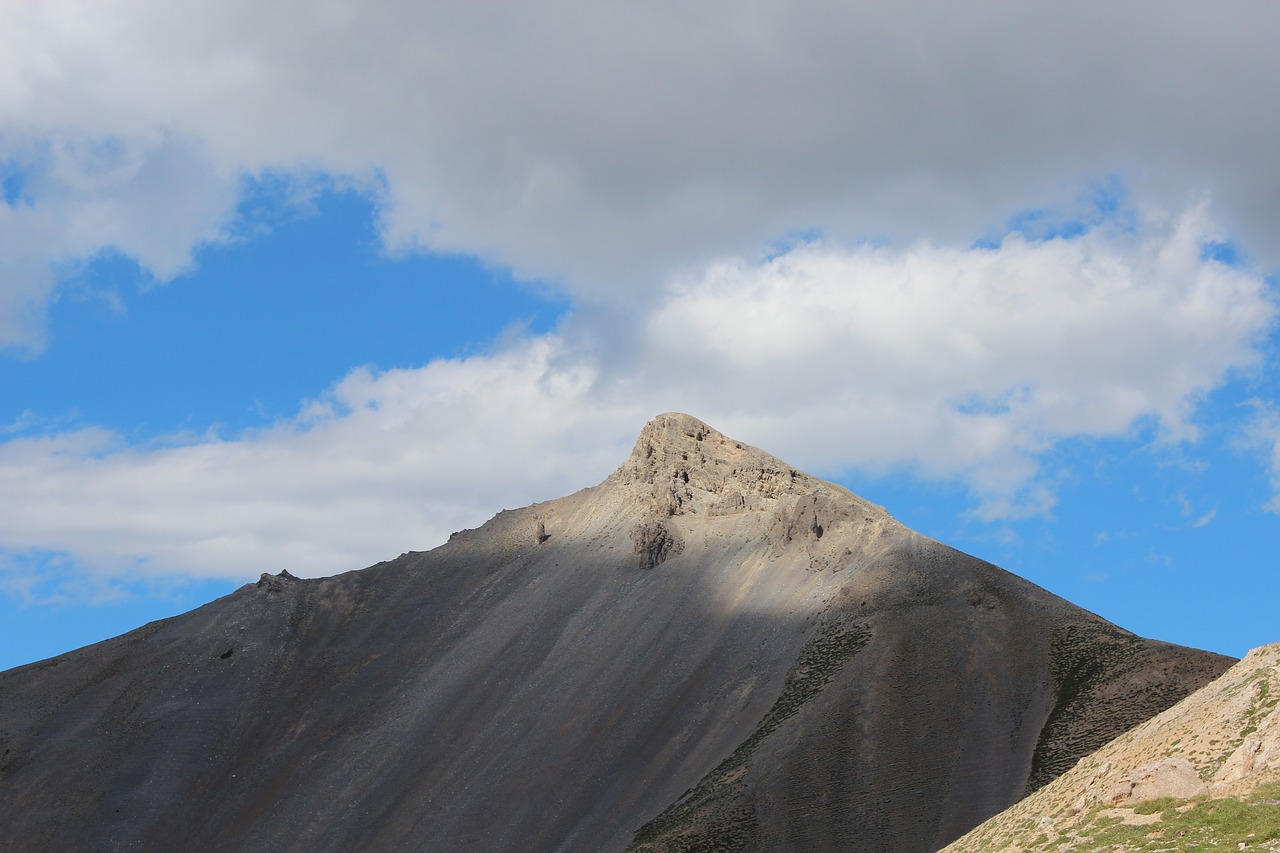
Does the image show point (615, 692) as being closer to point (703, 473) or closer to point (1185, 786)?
point (703, 473)

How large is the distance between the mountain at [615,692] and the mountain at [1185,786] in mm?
27943

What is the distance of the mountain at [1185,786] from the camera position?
120 ft

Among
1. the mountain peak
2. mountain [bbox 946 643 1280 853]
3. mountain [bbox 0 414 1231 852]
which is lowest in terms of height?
mountain [bbox 946 643 1280 853]

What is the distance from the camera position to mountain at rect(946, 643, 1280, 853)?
3650 centimetres

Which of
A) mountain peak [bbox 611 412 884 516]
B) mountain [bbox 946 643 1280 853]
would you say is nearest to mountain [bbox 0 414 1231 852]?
mountain peak [bbox 611 412 884 516]

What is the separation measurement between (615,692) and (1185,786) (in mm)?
64268

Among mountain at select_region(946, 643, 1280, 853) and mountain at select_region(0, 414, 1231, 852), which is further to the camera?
mountain at select_region(0, 414, 1231, 852)

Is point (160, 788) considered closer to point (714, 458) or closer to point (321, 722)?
point (321, 722)

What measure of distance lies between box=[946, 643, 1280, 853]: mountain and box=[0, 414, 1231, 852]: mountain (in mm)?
27943

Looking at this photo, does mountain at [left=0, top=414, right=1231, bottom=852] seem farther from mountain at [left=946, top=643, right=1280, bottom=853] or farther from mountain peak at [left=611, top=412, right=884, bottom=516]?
mountain at [left=946, top=643, right=1280, bottom=853]

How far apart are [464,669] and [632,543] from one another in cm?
1891

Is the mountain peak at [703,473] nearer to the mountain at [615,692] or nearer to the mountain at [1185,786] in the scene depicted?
the mountain at [615,692]

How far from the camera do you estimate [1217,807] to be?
3725 centimetres

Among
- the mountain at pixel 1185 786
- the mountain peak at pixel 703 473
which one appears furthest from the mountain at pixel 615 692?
the mountain at pixel 1185 786
